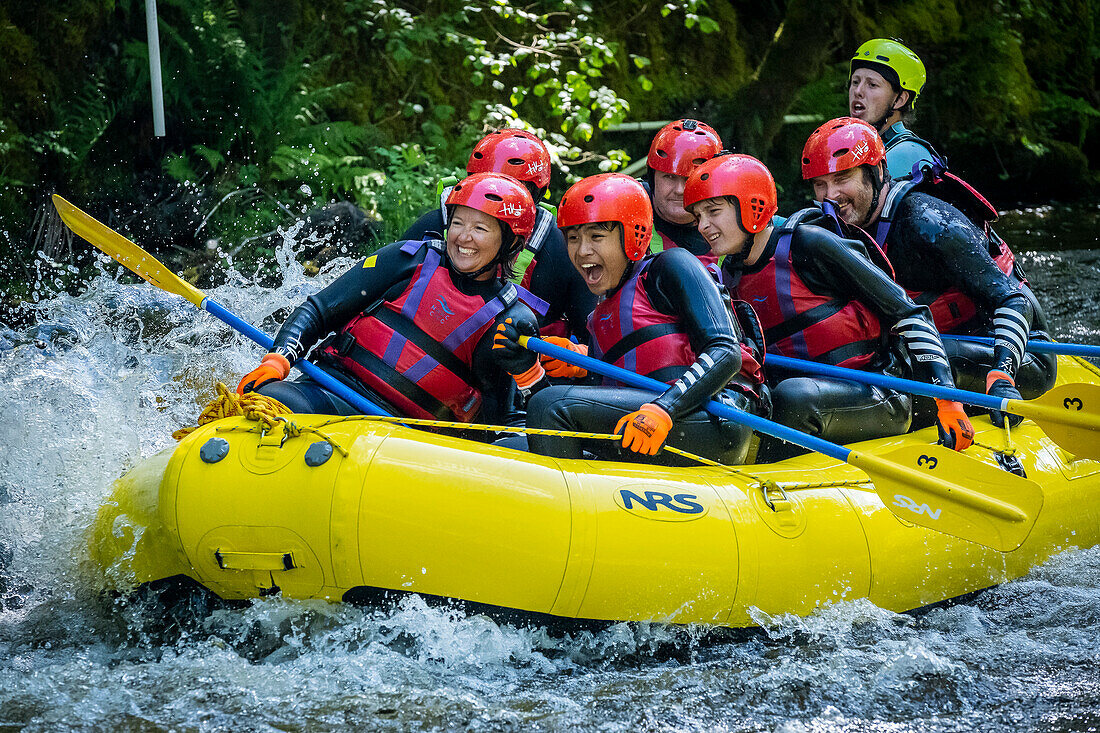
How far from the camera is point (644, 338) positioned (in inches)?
160

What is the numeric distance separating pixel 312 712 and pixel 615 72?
319 inches

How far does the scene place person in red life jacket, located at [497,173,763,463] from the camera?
383 cm

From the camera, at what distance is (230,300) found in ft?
22.0

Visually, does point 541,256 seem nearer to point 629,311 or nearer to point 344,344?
point 629,311

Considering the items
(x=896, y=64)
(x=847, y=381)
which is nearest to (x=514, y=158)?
(x=847, y=381)

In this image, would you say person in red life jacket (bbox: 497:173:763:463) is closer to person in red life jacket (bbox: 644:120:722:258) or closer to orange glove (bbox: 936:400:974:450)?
orange glove (bbox: 936:400:974:450)

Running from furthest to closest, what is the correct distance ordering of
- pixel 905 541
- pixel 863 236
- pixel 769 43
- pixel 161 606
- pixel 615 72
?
pixel 769 43 → pixel 615 72 → pixel 863 236 → pixel 905 541 → pixel 161 606

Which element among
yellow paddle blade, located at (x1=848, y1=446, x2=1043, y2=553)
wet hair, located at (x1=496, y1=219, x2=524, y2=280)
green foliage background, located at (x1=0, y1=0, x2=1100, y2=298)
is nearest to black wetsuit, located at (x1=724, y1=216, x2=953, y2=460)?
yellow paddle blade, located at (x1=848, y1=446, x2=1043, y2=553)

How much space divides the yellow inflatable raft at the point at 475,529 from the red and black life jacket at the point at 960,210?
170cm

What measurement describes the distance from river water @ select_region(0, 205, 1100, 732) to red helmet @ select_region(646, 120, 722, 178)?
226cm

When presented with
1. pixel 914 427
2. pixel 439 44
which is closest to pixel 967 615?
pixel 914 427

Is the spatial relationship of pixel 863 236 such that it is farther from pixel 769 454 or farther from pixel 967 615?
pixel 967 615

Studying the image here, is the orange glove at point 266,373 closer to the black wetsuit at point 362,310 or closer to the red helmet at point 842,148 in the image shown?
the black wetsuit at point 362,310

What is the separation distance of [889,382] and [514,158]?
2.11 metres
